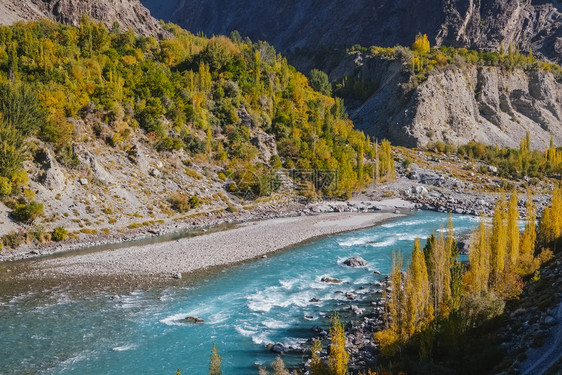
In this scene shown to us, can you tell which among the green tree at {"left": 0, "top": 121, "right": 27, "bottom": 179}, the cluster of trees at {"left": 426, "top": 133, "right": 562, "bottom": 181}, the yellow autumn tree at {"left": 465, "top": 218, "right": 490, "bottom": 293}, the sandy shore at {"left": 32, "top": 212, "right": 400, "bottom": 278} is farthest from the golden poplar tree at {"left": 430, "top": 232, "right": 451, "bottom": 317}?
the cluster of trees at {"left": 426, "top": 133, "right": 562, "bottom": 181}

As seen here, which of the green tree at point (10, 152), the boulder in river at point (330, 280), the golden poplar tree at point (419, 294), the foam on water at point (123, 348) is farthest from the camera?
the green tree at point (10, 152)

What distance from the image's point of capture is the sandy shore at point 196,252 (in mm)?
29983

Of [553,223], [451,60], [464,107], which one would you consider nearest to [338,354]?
[553,223]

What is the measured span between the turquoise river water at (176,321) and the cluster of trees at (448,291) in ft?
16.8

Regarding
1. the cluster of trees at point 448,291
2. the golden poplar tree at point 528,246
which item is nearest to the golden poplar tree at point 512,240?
the cluster of trees at point 448,291

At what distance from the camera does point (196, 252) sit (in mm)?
34906

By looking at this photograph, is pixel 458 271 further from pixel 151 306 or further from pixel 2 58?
pixel 2 58

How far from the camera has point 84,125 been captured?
4828 cm

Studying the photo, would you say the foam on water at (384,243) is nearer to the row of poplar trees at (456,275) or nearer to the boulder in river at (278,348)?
the row of poplar trees at (456,275)

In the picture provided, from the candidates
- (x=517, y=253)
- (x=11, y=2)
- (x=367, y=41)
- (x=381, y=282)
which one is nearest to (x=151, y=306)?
(x=381, y=282)

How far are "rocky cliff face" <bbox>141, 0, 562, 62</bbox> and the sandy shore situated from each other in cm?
11484

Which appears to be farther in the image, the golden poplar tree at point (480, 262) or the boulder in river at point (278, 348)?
the golden poplar tree at point (480, 262)

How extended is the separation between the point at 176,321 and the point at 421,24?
145 m

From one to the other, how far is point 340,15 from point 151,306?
164466mm
